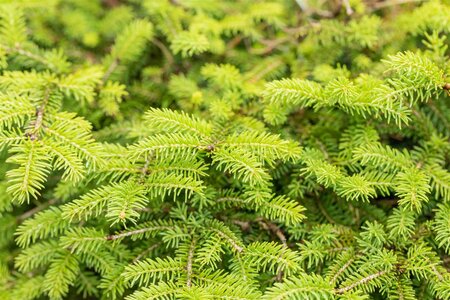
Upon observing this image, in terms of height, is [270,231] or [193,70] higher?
[193,70]

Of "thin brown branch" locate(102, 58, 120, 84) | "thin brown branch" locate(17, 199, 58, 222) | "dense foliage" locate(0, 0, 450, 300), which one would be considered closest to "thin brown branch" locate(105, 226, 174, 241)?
"dense foliage" locate(0, 0, 450, 300)

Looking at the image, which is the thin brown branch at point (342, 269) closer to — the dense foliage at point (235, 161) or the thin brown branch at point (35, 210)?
the dense foliage at point (235, 161)

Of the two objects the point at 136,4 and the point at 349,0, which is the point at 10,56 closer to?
the point at 136,4

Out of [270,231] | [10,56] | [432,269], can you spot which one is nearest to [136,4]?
[10,56]

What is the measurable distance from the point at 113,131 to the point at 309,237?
683 millimetres

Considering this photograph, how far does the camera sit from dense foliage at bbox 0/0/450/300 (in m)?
1.06

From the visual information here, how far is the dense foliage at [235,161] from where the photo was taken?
1056 mm

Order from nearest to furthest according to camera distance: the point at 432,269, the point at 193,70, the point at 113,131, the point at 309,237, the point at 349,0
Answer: the point at 432,269
the point at 309,237
the point at 113,131
the point at 349,0
the point at 193,70

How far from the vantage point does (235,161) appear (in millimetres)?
1066

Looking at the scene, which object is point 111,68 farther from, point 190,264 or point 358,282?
point 358,282

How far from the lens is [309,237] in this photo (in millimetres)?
1155

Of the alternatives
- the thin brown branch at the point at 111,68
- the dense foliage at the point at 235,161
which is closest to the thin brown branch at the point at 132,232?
the dense foliage at the point at 235,161

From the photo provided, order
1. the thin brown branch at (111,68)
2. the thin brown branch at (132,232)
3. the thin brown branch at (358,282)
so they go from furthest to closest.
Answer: the thin brown branch at (111,68) < the thin brown branch at (132,232) < the thin brown branch at (358,282)

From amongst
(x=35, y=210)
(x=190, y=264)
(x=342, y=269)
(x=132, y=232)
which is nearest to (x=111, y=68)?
(x=35, y=210)
